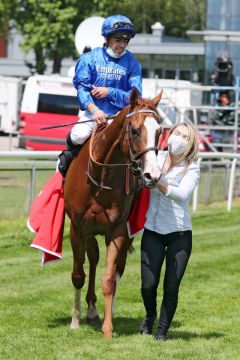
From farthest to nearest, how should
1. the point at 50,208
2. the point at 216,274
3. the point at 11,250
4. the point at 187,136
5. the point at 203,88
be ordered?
the point at 203,88 < the point at 11,250 < the point at 216,274 < the point at 50,208 < the point at 187,136

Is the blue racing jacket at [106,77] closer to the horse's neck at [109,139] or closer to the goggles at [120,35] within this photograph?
the goggles at [120,35]

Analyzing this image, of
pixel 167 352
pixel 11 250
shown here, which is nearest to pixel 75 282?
pixel 167 352

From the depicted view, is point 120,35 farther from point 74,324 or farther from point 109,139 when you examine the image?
point 74,324

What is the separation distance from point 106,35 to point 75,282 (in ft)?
6.66

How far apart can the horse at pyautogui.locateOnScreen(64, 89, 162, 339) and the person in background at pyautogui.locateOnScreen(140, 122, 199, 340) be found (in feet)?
0.80

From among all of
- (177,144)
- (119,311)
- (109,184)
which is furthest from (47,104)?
(177,144)

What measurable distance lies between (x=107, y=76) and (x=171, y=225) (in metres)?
1.47

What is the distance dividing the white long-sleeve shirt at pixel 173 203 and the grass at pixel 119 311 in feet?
2.79

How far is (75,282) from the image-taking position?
843 centimetres

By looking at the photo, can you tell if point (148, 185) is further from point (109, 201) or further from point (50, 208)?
point (50, 208)

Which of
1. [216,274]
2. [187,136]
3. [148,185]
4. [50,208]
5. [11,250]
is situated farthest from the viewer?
[11,250]

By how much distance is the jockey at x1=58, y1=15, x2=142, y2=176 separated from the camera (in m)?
8.12

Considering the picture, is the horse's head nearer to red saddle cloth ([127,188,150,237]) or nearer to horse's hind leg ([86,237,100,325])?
red saddle cloth ([127,188,150,237])

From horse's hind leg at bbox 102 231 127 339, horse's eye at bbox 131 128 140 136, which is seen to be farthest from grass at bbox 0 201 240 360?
horse's eye at bbox 131 128 140 136
